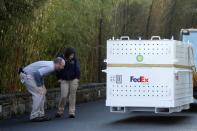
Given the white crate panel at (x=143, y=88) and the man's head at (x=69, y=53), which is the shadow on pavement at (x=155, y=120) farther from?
the man's head at (x=69, y=53)

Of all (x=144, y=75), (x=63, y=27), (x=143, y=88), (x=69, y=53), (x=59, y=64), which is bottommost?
(x=143, y=88)

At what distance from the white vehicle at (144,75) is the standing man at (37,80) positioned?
1276 millimetres

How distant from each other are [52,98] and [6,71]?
6.94 feet

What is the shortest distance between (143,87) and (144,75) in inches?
10.5

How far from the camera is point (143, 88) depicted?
12734 mm

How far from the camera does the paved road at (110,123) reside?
1171 centimetres

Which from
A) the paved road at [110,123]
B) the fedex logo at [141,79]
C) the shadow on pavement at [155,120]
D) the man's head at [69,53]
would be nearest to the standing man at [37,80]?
the paved road at [110,123]

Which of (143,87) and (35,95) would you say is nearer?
(143,87)

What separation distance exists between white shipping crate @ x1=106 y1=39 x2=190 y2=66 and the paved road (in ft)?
4.58

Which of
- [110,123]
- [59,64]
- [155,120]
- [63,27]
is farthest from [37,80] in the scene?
[63,27]

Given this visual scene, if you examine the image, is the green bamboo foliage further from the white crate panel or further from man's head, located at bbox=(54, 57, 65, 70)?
the white crate panel

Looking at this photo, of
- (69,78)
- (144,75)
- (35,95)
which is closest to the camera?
(144,75)

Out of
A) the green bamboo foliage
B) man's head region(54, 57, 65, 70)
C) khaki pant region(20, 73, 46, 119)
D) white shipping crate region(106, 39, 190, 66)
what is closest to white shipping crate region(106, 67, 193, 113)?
white shipping crate region(106, 39, 190, 66)

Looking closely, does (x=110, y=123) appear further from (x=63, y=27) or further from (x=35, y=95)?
(x=63, y=27)
